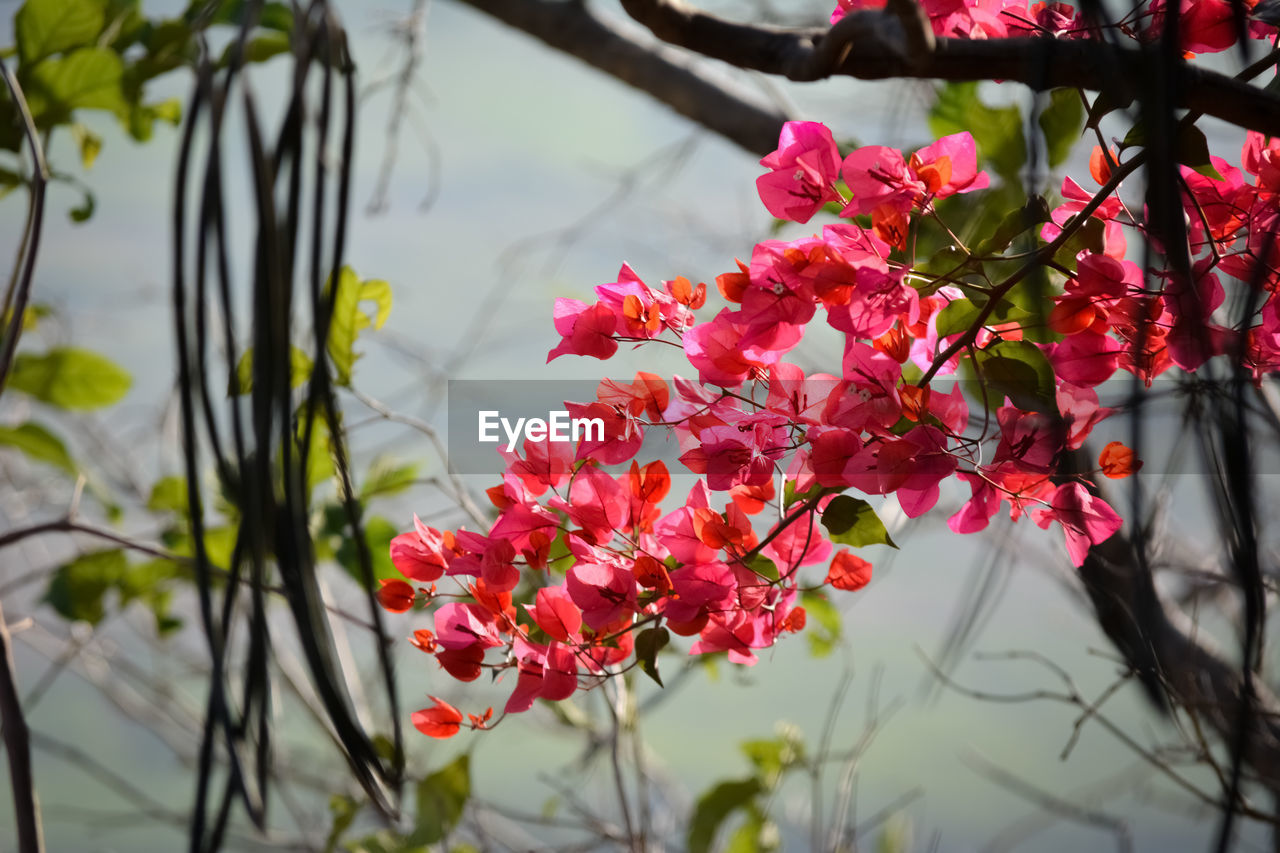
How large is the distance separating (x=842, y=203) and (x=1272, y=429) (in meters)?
0.22

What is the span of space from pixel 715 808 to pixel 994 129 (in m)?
0.54

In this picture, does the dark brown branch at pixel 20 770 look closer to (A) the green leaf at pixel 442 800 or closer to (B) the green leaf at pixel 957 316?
(A) the green leaf at pixel 442 800

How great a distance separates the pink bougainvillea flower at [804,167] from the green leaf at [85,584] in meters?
0.66

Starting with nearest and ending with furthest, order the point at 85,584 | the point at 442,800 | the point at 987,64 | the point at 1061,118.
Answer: the point at 987,64 → the point at 1061,118 → the point at 442,800 → the point at 85,584

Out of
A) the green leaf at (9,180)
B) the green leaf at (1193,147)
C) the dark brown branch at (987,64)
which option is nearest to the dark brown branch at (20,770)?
the green leaf at (9,180)

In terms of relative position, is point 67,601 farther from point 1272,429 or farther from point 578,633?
point 1272,429

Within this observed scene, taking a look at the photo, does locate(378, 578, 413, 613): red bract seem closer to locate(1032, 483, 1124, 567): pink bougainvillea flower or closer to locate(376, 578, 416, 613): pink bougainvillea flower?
locate(376, 578, 416, 613): pink bougainvillea flower

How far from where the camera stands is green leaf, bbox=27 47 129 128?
63 centimetres

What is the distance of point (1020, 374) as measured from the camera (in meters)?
0.34

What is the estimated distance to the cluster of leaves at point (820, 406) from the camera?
0.35 m

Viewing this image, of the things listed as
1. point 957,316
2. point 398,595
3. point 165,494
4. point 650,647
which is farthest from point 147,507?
point 957,316

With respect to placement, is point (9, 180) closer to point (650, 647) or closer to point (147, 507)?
point (147, 507)

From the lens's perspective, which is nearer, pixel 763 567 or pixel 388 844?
pixel 763 567

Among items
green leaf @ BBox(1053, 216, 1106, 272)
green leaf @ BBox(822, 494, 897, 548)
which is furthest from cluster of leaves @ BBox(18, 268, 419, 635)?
green leaf @ BBox(1053, 216, 1106, 272)
